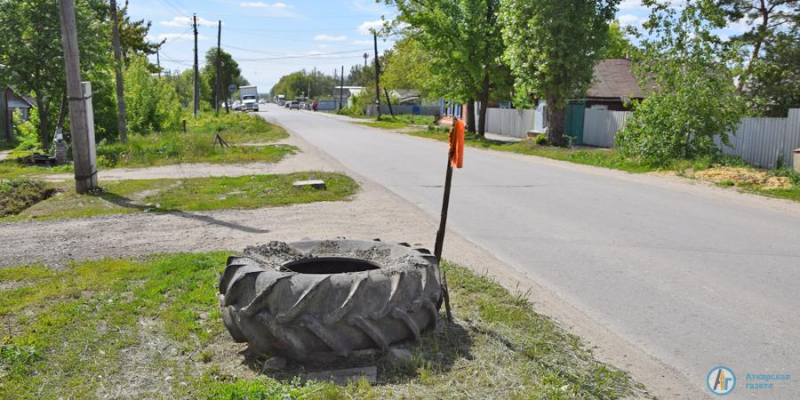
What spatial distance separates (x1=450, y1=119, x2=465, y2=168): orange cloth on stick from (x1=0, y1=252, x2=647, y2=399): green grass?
125 centimetres

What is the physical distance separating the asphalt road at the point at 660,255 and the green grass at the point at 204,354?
31.6 inches

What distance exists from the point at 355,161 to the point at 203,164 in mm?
4558

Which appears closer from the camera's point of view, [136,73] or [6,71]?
[6,71]

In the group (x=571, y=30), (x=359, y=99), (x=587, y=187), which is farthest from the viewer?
(x=359, y=99)

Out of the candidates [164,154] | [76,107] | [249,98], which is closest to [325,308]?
[76,107]

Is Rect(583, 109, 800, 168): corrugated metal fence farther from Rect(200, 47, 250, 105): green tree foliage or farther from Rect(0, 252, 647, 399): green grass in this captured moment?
Rect(200, 47, 250, 105): green tree foliage

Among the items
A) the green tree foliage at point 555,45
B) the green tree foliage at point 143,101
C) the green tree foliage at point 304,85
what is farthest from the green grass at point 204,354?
the green tree foliage at point 304,85

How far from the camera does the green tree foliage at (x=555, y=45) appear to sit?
24.3 metres

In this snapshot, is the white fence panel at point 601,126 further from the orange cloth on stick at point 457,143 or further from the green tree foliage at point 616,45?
the orange cloth on stick at point 457,143

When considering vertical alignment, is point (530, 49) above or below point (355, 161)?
above

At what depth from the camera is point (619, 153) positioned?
67.6ft

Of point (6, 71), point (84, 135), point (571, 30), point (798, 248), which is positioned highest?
point (571, 30)

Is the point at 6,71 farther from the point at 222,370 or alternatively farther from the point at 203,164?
the point at 222,370

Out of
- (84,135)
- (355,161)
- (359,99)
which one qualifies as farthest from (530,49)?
(359,99)
